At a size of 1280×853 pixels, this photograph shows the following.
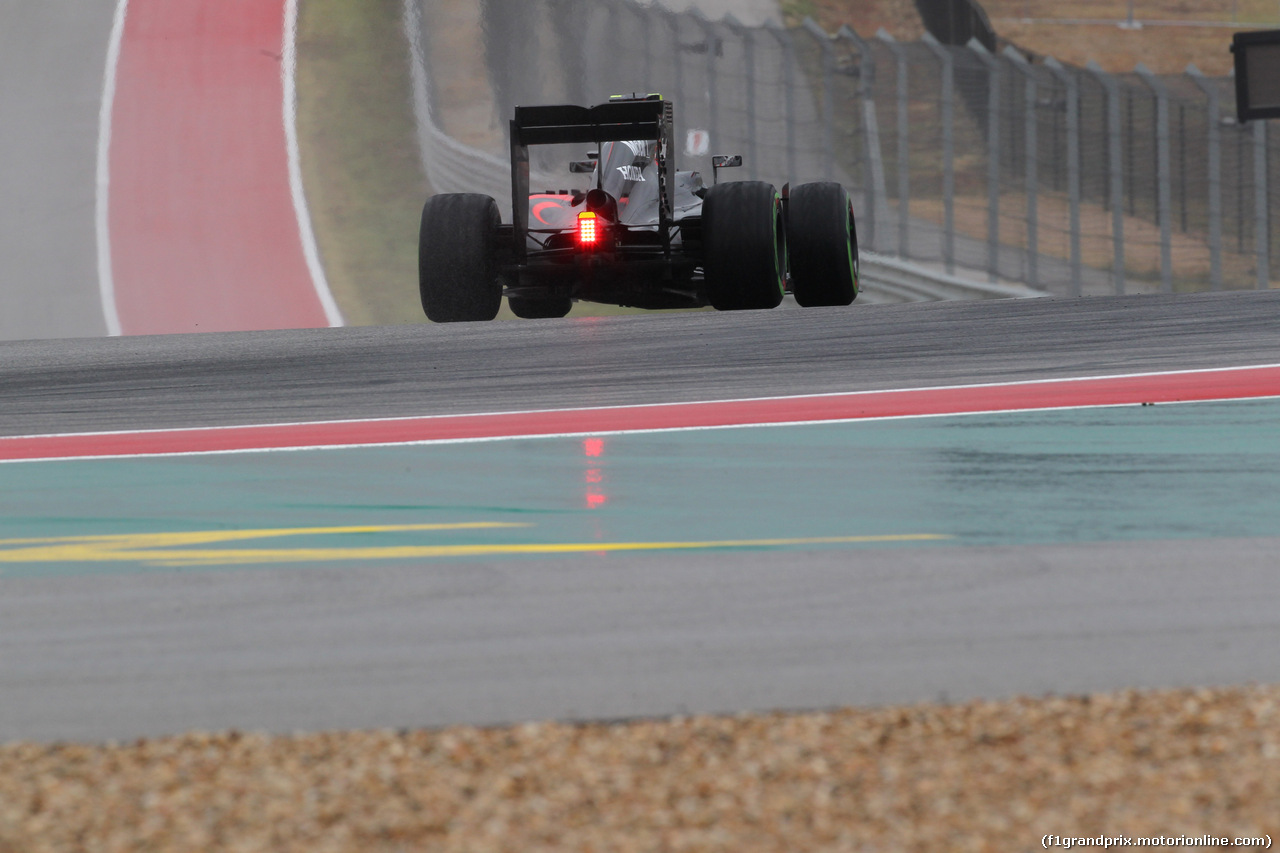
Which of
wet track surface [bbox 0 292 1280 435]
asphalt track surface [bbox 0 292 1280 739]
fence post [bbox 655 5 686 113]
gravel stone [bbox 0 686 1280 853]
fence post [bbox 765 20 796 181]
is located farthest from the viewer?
fence post [bbox 655 5 686 113]

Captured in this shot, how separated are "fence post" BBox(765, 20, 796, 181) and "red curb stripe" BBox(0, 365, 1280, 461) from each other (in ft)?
34.0

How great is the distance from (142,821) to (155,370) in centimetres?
957

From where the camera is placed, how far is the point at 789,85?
2053cm

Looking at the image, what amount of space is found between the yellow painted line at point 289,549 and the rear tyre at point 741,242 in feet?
24.5

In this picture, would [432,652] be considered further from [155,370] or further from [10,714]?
[155,370]

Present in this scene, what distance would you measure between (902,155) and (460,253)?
664 centimetres

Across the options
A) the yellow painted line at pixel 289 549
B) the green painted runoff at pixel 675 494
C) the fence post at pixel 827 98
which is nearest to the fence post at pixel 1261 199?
the fence post at pixel 827 98

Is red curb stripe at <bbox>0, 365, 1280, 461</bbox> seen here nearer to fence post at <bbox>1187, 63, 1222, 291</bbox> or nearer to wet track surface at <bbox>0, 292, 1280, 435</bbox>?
wet track surface at <bbox>0, 292, 1280, 435</bbox>

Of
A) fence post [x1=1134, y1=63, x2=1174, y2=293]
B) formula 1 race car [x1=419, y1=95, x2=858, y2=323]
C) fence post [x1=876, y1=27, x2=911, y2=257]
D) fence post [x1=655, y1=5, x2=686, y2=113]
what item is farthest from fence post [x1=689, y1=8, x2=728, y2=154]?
formula 1 race car [x1=419, y1=95, x2=858, y2=323]

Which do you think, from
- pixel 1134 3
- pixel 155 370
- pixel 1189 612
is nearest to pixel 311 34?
pixel 1134 3

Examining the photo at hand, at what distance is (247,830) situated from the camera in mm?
3652

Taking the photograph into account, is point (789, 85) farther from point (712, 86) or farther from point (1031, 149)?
point (1031, 149)

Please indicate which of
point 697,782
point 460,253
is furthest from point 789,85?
point 697,782

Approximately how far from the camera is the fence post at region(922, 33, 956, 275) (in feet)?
63.8
